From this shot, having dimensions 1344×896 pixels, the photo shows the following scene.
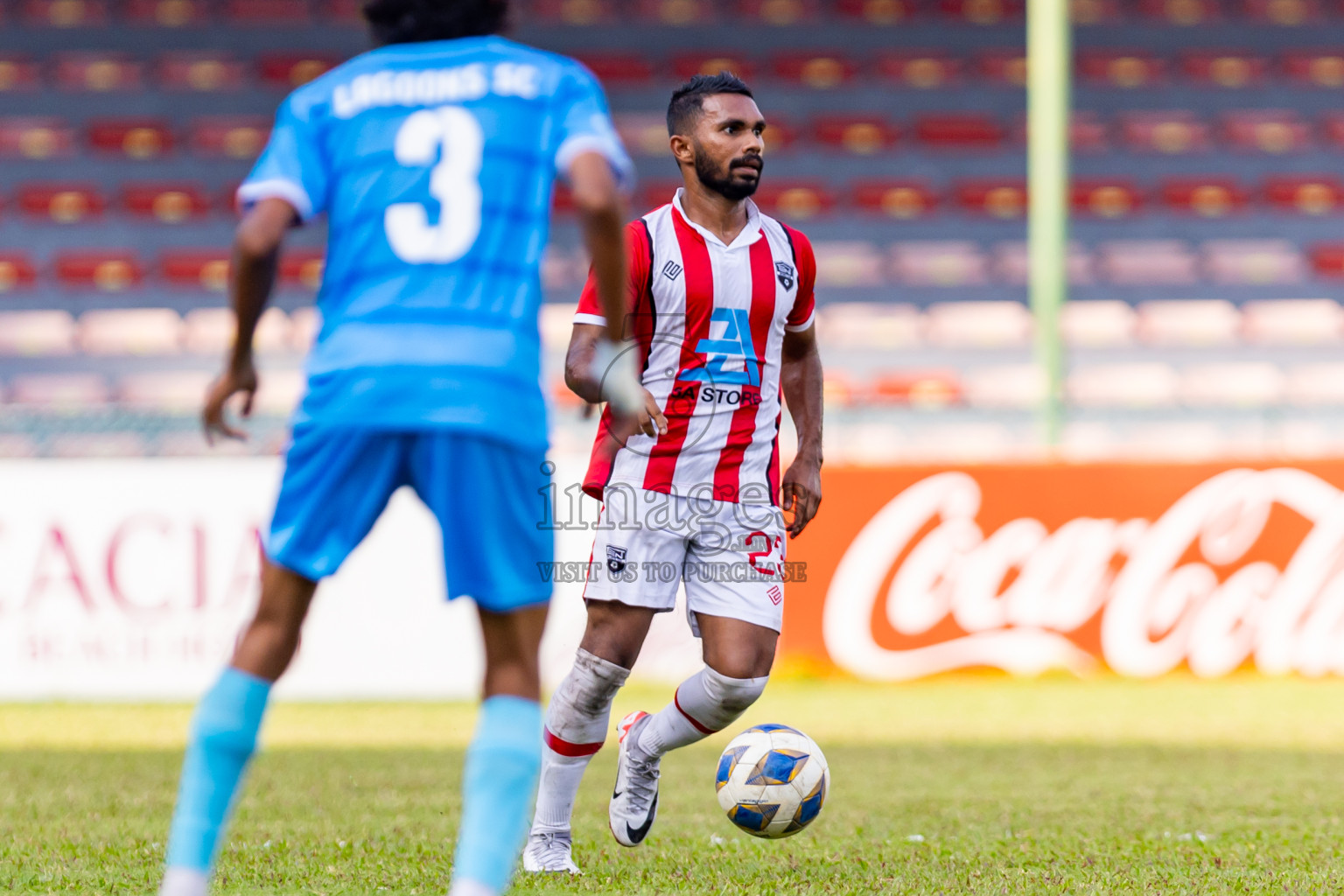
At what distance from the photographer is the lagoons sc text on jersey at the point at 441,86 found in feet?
8.60

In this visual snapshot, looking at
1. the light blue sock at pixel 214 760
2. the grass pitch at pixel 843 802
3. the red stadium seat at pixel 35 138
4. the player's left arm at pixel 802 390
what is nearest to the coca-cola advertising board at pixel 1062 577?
the grass pitch at pixel 843 802

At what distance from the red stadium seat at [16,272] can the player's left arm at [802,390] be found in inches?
575

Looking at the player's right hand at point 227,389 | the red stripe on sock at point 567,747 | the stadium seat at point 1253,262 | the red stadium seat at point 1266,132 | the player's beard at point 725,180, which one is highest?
the red stadium seat at point 1266,132

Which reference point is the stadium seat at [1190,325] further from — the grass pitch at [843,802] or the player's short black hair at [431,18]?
the player's short black hair at [431,18]

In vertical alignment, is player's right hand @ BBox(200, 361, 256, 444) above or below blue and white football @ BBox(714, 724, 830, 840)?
above

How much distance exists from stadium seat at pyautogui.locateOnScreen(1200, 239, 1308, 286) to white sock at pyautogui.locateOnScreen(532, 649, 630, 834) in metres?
15.1

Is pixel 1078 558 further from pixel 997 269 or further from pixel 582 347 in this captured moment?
pixel 997 269

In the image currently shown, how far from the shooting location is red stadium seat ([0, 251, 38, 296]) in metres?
17.0

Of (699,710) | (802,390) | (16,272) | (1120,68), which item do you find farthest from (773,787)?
(1120,68)

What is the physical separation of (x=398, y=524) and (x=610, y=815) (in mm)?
5654

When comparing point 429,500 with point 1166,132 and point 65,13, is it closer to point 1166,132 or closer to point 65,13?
point 1166,132

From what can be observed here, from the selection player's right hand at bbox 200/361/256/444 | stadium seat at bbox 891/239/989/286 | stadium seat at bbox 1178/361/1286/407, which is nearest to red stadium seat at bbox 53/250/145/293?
stadium seat at bbox 891/239/989/286

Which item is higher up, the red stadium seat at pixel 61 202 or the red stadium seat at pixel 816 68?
the red stadium seat at pixel 816 68

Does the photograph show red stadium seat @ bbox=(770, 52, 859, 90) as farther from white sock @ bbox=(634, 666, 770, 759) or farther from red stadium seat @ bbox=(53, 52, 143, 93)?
white sock @ bbox=(634, 666, 770, 759)
